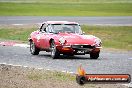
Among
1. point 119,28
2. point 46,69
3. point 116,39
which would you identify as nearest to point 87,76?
point 46,69

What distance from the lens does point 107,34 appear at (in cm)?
3631

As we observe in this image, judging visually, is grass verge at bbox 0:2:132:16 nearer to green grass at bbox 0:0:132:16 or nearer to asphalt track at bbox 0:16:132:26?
green grass at bbox 0:0:132:16

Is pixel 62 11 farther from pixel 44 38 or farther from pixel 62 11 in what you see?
pixel 44 38

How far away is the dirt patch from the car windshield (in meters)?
5.87

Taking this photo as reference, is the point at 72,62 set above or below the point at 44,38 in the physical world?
below

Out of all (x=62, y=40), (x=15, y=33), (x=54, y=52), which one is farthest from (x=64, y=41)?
(x=15, y=33)

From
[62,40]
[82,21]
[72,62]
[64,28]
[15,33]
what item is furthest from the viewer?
[82,21]

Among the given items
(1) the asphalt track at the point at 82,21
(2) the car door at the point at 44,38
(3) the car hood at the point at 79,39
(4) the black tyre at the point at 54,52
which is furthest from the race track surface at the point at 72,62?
(1) the asphalt track at the point at 82,21

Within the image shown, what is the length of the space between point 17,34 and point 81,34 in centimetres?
1425

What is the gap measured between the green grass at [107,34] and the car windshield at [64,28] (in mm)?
5767

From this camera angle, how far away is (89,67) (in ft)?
62.0

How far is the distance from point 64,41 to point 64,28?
1.53m

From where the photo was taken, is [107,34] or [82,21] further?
[82,21]

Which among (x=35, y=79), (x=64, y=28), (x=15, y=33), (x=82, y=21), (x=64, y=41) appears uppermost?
(x=35, y=79)
